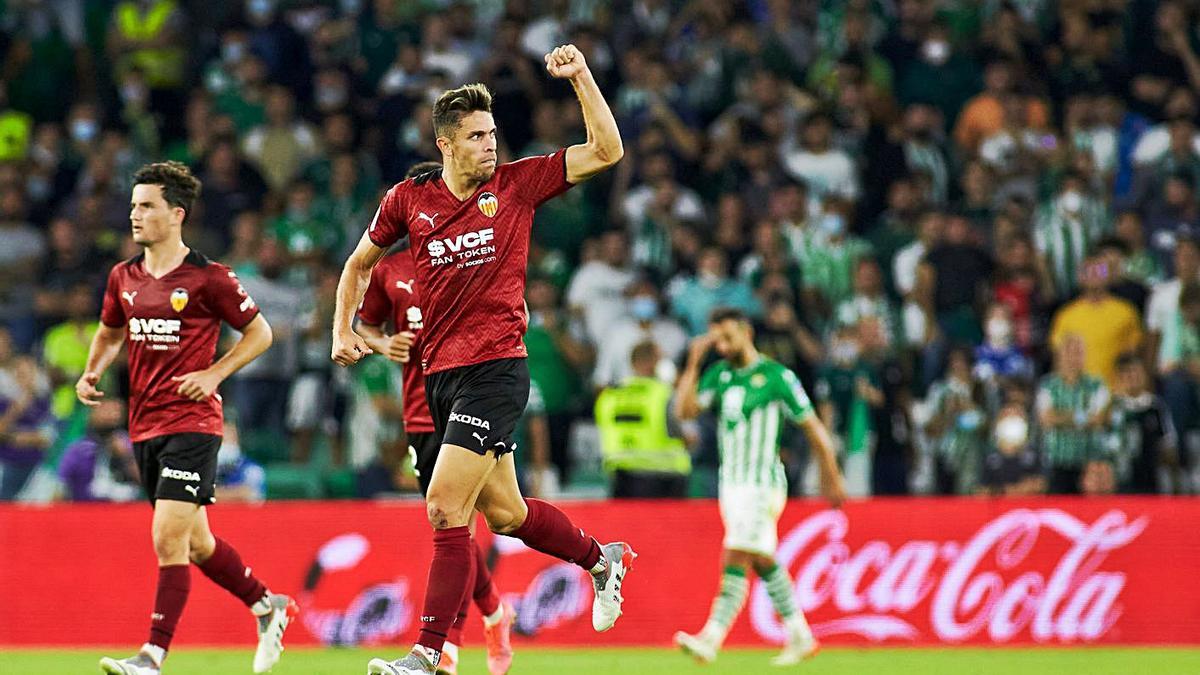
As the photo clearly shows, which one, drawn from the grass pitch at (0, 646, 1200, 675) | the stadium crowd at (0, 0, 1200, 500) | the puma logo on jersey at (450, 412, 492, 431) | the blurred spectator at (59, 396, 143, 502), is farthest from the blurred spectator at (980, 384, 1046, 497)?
the puma logo on jersey at (450, 412, 492, 431)

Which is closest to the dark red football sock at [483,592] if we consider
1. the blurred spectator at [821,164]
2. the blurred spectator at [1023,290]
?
the blurred spectator at [1023,290]

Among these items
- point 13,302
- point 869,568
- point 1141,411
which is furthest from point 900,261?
point 13,302

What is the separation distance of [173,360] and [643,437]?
647 centimetres

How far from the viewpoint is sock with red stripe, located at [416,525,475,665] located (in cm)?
852

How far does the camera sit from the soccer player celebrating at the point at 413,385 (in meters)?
10.5

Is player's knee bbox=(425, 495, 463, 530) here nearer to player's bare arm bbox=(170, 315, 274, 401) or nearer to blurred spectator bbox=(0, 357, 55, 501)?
player's bare arm bbox=(170, 315, 274, 401)

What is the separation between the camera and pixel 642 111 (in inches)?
767

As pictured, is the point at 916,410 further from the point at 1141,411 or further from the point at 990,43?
the point at 990,43

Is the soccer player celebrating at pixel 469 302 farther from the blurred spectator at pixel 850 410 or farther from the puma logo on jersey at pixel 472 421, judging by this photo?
the blurred spectator at pixel 850 410

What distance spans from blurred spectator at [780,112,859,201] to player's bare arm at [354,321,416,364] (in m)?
8.73

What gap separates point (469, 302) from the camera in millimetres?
8758

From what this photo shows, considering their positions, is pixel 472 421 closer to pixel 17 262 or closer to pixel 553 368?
pixel 553 368

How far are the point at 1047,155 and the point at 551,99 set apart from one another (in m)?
5.21

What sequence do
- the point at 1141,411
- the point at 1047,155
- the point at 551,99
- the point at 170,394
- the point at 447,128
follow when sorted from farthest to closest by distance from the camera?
the point at 551,99 < the point at 1047,155 < the point at 1141,411 < the point at 170,394 < the point at 447,128
